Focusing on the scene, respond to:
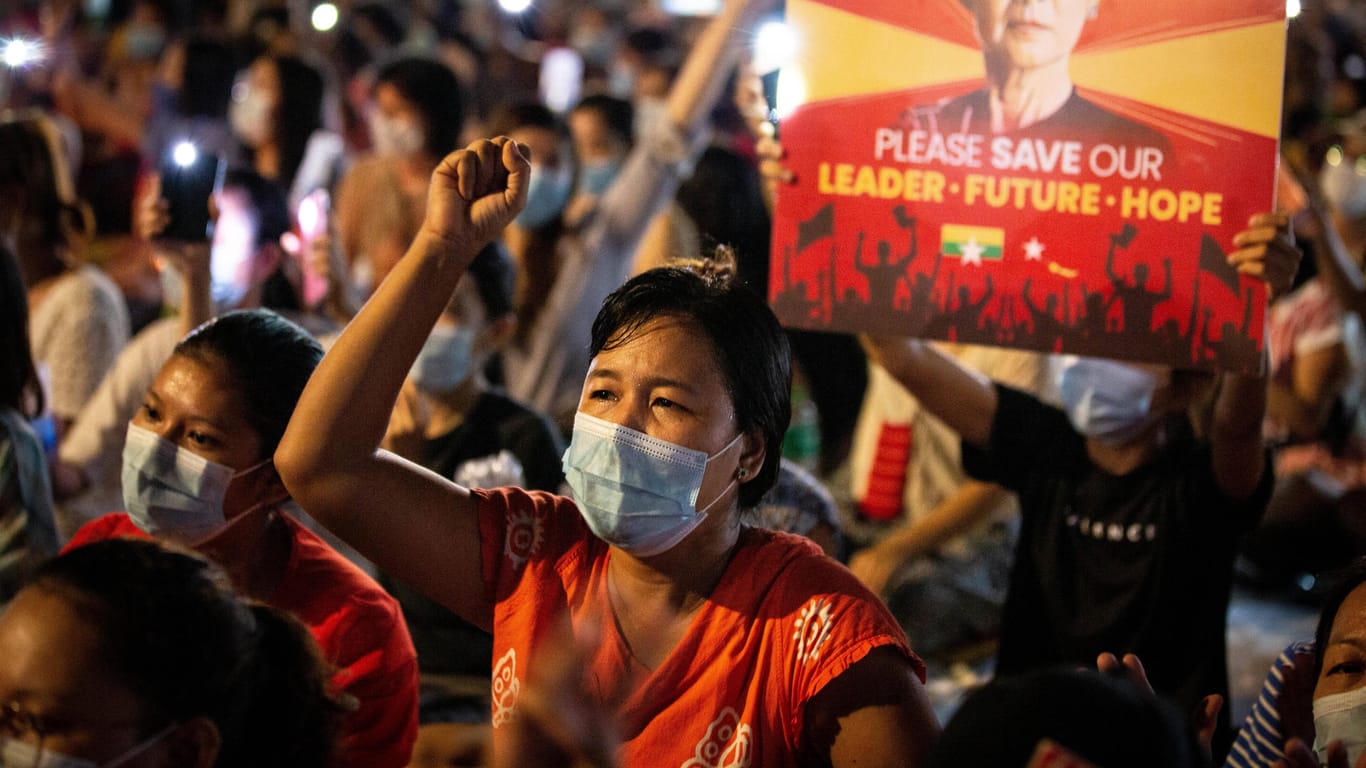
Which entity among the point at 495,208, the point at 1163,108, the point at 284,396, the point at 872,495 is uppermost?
the point at 1163,108

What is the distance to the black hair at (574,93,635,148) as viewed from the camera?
24.8 feet

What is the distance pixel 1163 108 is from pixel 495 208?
1.39 m

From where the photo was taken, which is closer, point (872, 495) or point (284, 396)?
point (284, 396)

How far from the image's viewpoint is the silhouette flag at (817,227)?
3.07m

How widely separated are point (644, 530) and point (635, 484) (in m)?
0.09

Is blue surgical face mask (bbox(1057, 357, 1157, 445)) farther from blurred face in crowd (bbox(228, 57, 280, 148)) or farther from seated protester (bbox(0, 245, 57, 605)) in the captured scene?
blurred face in crowd (bbox(228, 57, 280, 148))

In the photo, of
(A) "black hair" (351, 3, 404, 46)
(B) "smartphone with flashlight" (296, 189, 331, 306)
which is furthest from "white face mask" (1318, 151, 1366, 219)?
(A) "black hair" (351, 3, 404, 46)

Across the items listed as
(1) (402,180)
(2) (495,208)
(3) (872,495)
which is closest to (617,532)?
(2) (495,208)

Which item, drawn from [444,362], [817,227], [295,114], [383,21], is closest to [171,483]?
[444,362]

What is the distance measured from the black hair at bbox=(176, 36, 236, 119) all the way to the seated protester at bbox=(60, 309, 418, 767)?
16.8 ft

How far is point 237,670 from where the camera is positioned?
76.8 inches

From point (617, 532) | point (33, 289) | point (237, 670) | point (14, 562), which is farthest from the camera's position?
point (33, 289)

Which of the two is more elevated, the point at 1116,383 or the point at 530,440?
the point at 1116,383

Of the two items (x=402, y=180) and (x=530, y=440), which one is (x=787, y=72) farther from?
(x=402, y=180)
